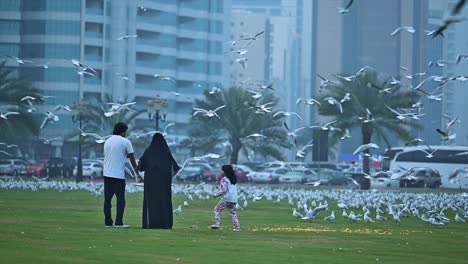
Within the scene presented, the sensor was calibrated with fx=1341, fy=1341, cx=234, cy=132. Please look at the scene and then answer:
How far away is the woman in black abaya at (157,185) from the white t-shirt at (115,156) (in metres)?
0.44

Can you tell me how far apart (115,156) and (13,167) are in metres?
62.0

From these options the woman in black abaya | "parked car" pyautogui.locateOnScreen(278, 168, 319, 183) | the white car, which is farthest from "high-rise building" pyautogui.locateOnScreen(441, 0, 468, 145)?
the woman in black abaya

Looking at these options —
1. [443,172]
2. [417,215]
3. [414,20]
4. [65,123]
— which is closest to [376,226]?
[417,215]

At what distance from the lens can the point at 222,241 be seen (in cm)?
2080

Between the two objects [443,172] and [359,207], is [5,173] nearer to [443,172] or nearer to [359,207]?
[443,172]

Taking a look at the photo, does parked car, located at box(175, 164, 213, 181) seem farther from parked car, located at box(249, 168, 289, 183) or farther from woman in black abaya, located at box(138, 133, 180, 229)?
woman in black abaya, located at box(138, 133, 180, 229)

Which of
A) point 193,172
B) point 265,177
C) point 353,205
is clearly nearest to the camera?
point 353,205

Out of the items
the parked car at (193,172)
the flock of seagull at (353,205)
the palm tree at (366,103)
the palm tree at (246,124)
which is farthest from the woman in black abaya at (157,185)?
the parked car at (193,172)

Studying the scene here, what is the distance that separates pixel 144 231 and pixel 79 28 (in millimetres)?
98566

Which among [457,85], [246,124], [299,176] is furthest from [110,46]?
[246,124]

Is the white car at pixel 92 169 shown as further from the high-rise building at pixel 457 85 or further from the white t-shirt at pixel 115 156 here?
the white t-shirt at pixel 115 156

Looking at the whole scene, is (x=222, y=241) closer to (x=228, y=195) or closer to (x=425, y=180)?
(x=228, y=195)

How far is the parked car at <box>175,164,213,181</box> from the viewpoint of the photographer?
3470 inches

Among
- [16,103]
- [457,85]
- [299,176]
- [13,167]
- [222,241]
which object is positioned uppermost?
[457,85]
